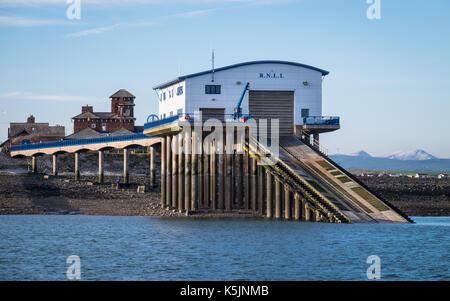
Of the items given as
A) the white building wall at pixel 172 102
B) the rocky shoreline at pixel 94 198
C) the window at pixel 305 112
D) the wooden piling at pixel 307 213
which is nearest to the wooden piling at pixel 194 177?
the rocky shoreline at pixel 94 198

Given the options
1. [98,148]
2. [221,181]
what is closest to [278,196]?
[221,181]

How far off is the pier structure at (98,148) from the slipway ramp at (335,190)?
64.2 feet

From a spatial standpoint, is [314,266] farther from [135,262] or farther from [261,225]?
[261,225]

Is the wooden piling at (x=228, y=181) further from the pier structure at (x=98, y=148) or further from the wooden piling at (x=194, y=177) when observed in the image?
the pier structure at (x=98, y=148)

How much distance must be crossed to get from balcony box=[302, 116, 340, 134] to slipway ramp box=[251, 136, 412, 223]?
3273 millimetres

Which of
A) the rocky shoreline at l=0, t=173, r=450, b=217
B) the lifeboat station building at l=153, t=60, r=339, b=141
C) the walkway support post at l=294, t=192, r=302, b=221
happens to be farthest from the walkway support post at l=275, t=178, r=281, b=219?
the lifeboat station building at l=153, t=60, r=339, b=141

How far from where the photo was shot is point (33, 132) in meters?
176

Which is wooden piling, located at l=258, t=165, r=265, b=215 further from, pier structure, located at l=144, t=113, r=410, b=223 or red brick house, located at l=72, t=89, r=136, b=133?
red brick house, located at l=72, t=89, r=136, b=133

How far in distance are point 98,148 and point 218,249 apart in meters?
50.2

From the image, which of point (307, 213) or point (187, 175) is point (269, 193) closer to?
point (307, 213)

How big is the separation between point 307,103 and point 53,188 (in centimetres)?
2912

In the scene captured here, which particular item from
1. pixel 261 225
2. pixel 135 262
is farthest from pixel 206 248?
pixel 261 225

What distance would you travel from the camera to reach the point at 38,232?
197ft

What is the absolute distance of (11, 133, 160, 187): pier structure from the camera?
8939 cm
